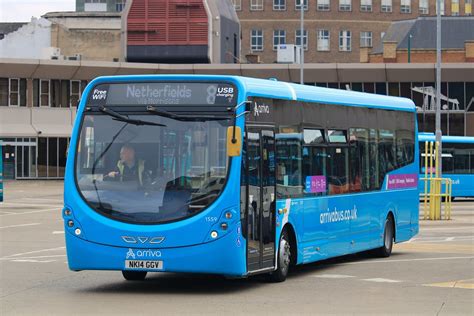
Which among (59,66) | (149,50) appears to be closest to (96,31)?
(149,50)

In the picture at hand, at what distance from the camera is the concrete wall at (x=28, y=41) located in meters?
95.9

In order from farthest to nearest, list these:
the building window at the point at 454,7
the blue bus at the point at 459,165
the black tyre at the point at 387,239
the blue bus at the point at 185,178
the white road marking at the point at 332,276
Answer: the building window at the point at 454,7 < the blue bus at the point at 459,165 < the black tyre at the point at 387,239 < the white road marking at the point at 332,276 < the blue bus at the point at 185,178

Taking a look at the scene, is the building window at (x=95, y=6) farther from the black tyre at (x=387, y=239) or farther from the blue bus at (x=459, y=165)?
the black tyre at (x=387, y=239)

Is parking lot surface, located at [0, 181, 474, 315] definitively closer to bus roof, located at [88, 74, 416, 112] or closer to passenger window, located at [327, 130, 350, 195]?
passenger window, located at [327, 130, 350, 195]

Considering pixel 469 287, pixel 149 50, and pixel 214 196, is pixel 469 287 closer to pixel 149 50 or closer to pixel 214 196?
pixel 214 196

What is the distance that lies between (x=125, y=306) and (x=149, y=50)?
73714 mm

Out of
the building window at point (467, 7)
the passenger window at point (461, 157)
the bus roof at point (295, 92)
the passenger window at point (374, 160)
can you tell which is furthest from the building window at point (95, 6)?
the passenger window at point (374, 160)

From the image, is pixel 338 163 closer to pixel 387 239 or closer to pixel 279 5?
pixel 387 239

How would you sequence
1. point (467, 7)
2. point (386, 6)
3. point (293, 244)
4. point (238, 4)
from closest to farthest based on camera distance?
point (293, 244), point (386, 6), point (238, 4), point (467, 7)

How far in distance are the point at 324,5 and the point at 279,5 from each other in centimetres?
499

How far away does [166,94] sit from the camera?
14.8 meters

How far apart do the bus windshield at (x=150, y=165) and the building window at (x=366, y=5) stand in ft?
387

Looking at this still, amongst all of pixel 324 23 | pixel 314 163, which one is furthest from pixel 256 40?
pixel 314 163

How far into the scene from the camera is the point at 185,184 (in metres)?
14.3
